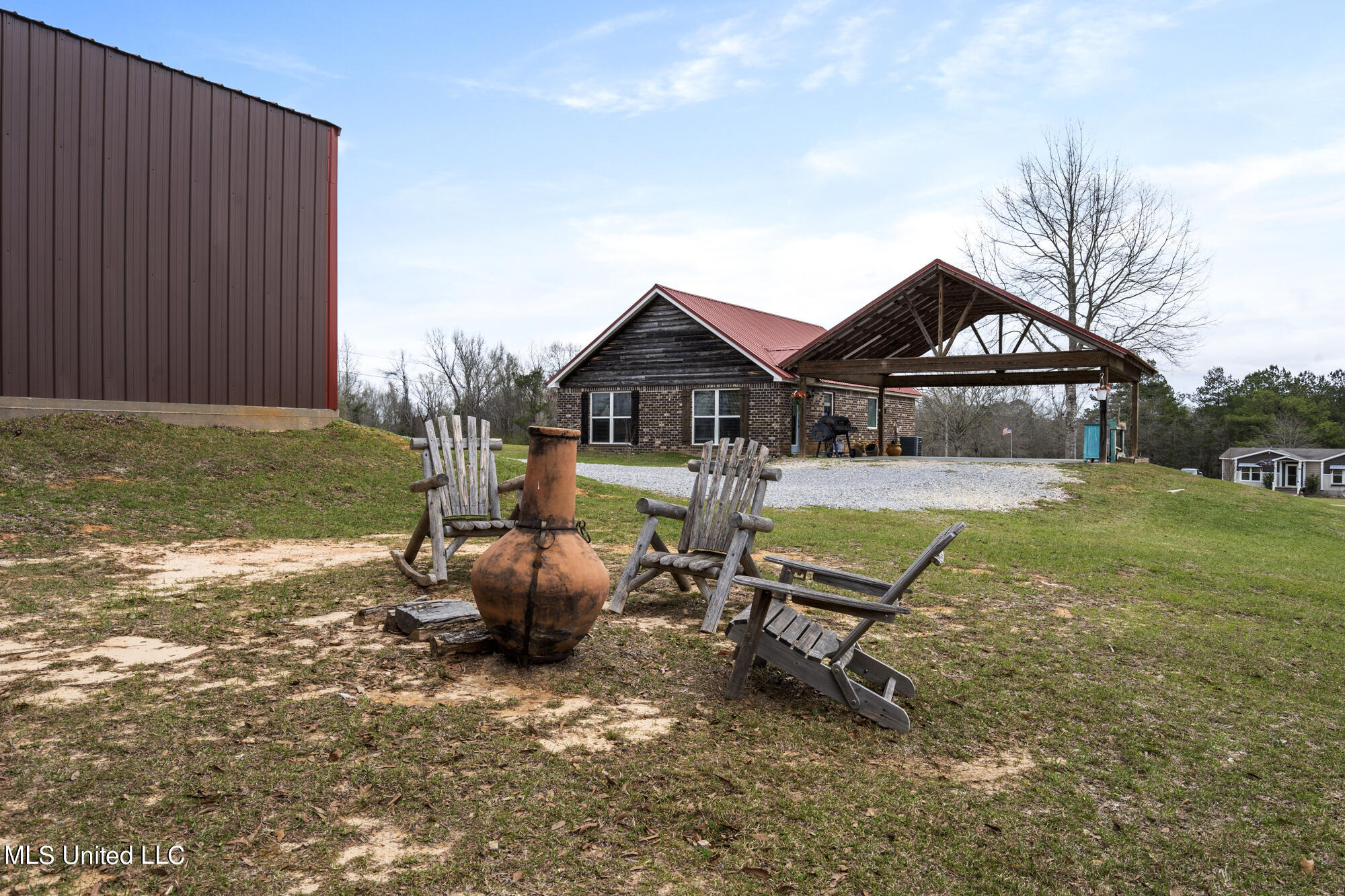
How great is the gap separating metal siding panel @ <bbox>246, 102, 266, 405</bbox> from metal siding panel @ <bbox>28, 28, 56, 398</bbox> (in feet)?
8.08

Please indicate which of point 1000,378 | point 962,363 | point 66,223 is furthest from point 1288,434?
point 66,223

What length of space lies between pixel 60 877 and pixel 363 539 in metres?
6.25

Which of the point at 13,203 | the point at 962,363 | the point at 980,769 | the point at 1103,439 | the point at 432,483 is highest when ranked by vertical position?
the point at 13,203

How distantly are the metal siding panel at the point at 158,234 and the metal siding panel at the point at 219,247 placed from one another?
23.1 inches

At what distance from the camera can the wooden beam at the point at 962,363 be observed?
1734cm

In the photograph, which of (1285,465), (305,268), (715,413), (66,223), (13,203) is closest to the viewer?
(13,203)

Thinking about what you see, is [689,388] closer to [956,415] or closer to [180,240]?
[180,240]

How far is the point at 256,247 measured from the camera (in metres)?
12.9

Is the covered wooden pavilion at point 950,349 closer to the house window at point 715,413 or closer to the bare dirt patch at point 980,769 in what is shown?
the house window at point 715,413

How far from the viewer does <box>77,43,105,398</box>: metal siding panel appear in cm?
1122

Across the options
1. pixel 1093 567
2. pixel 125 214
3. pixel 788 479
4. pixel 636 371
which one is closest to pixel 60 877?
pixel 1093 567

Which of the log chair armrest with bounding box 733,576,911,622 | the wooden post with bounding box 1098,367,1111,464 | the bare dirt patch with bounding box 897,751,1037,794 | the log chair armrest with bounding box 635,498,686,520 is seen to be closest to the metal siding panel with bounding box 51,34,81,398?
the log chair armrest with bounding box 635,498,686,520

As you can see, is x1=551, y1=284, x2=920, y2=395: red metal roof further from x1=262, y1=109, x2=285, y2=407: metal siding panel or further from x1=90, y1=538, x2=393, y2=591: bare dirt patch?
x1=90, y1=538, x2=393, y2=591: bare dirt patch

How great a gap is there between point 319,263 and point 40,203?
12.3ft
